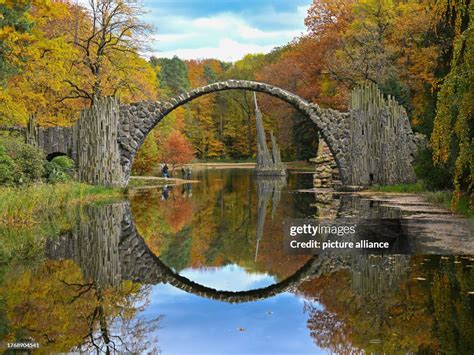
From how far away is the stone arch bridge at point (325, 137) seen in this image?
19547mm

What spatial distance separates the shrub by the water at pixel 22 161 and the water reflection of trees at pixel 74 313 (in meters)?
8.00

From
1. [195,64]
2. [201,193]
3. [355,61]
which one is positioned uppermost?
[195,64]

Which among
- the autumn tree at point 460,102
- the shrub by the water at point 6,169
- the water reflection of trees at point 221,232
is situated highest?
the autumn tree at point 460,102

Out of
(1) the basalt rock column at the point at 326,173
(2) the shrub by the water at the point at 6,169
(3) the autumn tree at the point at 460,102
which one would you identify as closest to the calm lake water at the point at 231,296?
(3) the autumn tree at the point at 460,102

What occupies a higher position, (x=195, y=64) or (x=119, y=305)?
(x=195, y=64)


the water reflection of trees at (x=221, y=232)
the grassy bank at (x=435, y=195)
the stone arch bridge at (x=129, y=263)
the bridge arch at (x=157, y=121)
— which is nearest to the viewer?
the stone arch bridge at (x=129, y=263)

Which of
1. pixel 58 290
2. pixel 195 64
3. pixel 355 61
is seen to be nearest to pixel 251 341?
pixel 58 290

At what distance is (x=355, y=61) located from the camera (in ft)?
99.4

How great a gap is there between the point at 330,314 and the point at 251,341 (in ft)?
3.18

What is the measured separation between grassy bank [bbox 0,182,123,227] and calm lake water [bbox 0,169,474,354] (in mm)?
1544

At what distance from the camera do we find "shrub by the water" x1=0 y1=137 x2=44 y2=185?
14648 mm

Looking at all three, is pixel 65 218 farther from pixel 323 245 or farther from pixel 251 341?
pixel 251 341

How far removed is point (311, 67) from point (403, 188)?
22.5 meters

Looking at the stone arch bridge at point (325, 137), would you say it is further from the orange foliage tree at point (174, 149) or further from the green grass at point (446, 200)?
the orange foliage tree at point (174, 149)
